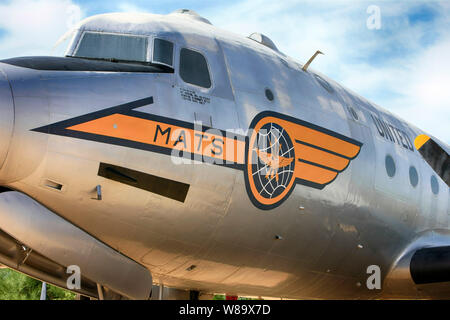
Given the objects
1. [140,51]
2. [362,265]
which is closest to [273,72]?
[140,51]

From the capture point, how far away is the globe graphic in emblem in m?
7.32

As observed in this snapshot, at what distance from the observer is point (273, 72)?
845 cm

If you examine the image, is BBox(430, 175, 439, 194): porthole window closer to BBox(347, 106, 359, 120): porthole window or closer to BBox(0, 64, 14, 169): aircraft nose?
BBox(347, 106, 359, 120): porthole window

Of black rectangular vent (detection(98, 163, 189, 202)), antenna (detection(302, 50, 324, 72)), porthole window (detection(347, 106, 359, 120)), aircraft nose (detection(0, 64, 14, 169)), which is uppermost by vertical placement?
antenna (detection(302, 50, 324, 72))

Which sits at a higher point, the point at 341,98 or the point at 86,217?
the point at 341,98

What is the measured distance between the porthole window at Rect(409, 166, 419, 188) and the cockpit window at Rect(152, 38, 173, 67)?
5463 millimetres

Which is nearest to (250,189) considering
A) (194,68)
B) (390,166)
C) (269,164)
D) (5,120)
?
(269,164)

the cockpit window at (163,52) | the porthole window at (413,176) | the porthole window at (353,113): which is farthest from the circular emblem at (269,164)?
the porthole window at (413,176)

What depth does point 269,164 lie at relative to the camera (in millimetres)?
7449

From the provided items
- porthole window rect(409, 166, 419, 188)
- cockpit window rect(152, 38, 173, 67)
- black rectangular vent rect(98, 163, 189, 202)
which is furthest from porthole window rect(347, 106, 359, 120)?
black rectangular vent rect(98, 163, 189, 202)

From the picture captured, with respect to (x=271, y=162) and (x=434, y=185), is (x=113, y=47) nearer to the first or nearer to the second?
(x=271, y=162)
